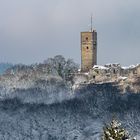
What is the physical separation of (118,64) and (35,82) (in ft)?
44.8

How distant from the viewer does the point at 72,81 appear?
8250cm

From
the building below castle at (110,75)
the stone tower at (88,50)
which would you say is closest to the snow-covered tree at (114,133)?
the building below castle at (110,75)

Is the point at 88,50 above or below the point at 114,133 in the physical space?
above

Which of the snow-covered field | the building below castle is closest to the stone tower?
the building below castle

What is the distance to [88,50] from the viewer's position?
299ft

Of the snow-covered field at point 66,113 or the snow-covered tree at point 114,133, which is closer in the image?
the snow-covered tree at point 114,133

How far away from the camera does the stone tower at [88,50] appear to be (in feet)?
295

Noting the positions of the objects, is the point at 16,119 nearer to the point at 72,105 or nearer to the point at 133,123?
the point at 72,105

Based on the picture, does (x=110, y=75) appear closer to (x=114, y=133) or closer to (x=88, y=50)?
(x=88, y=50)

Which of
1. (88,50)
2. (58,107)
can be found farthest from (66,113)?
(88,50)

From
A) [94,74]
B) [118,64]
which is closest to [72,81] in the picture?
[94,74]

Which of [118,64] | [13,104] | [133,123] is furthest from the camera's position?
[118,64]

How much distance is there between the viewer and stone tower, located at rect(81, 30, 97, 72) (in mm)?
90062

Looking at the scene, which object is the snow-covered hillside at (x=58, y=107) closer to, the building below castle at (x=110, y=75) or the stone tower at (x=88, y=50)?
the building below castle at (x=110, y=75)
